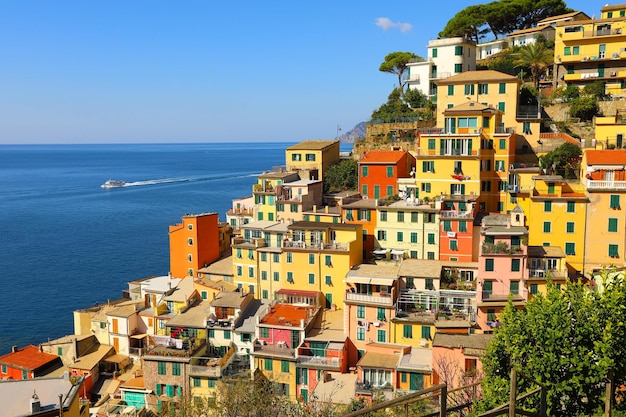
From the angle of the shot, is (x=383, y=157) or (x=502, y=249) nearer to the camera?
(x=502, y=249)

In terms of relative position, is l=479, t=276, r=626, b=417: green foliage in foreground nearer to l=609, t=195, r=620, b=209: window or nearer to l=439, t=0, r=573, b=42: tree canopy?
l=609, t=195, r=620, b=209: window

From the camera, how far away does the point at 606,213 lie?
34.0m

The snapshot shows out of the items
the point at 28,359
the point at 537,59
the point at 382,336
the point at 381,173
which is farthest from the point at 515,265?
the point at 28,359

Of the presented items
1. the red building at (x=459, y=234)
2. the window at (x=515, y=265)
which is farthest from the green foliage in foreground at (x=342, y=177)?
the window at (x=515, y=265)

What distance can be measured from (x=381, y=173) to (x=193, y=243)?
647 inches

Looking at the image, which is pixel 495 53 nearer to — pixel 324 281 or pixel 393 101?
pixel 393 101

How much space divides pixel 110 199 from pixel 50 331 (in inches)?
2951

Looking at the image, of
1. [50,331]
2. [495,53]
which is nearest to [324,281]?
[50,331]

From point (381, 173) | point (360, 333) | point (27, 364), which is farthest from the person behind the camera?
point (381, 173)

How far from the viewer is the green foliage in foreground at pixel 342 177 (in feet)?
170

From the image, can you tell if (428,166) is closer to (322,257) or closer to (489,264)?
Result: (322,257)

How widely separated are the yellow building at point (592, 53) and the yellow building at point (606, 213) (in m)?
18.9

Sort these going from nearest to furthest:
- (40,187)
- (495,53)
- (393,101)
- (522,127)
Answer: (522,127) → (393,101) → (495,53) → (40,187)

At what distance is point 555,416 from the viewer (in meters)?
14.9
